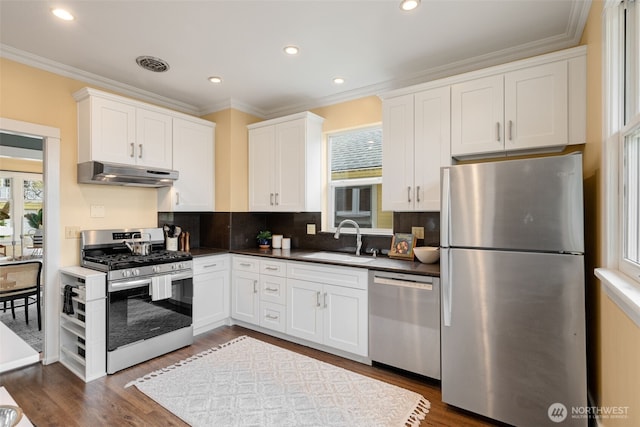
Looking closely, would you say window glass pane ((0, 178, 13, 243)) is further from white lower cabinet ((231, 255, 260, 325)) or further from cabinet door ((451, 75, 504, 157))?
cabinet door ((451, 75, 504, 157))

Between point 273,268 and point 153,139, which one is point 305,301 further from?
point 153,139

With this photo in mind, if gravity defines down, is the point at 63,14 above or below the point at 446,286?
above

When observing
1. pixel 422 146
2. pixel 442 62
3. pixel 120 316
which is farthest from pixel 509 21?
pixel 120 316

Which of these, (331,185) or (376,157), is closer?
(376,157)

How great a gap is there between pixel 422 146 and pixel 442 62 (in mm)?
807

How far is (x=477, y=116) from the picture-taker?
8.55 ft

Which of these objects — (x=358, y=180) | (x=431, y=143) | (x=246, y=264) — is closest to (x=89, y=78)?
(x=246, y=264)

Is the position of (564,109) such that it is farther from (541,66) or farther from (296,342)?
(296,342)

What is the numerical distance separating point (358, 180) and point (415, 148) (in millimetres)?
967

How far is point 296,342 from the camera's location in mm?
3359

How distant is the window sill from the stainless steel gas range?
3.24m

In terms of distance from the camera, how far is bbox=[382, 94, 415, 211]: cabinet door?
9.61 ft

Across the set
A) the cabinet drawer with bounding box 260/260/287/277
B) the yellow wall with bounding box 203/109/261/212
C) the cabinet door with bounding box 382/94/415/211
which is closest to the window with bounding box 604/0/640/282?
the cabinet door with bounding box 382/94/415/211

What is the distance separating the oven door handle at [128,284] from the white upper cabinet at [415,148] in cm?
230
